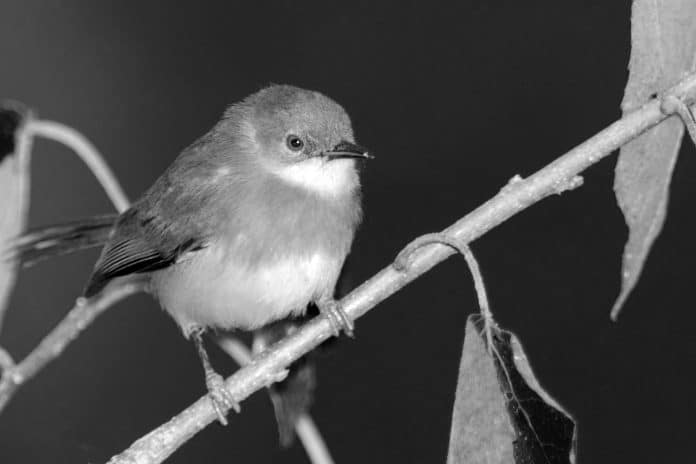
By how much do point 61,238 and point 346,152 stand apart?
1007 mm

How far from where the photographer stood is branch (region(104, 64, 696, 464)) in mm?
1810

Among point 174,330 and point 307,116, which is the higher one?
point 174,330

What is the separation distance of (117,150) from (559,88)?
273 cm

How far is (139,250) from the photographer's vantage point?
9.90 feet

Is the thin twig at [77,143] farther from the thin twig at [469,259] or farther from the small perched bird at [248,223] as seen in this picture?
the thin twig at [469,259]

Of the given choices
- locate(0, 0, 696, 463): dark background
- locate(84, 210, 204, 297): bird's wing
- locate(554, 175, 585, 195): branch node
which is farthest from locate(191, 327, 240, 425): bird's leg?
locate(0, 0, 696, 463): dark background

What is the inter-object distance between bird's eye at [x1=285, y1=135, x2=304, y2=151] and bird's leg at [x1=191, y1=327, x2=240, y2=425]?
0.61 metres

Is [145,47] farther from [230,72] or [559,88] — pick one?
[559,88]

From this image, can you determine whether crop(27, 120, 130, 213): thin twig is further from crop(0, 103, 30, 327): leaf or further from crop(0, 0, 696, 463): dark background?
crop(0, 0, 696, 463): dark background

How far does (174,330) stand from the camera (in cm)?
630

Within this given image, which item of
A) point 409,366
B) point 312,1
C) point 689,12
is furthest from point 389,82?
point 689,12

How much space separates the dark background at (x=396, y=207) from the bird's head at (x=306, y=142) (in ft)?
8.40

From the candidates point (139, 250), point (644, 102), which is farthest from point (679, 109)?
point (139, 250)

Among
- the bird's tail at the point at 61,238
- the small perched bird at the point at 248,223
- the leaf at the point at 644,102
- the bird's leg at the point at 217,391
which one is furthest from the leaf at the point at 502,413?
the bird's tail at the point at 61,238
